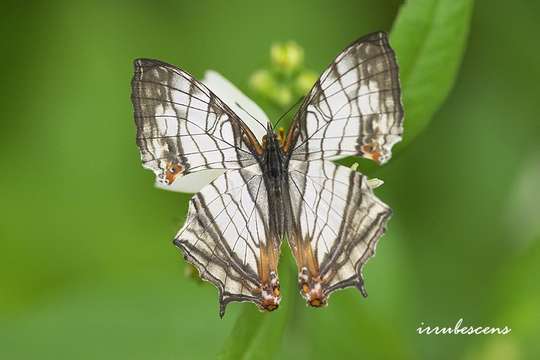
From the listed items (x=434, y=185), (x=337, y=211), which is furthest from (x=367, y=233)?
(x=434, y=185)

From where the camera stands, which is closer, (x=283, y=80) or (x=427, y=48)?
(x=427, y=48)

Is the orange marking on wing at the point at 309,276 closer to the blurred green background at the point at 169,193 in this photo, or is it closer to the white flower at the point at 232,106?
the white flower at the point at 232,106

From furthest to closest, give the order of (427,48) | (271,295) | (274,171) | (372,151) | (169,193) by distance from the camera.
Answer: (169,193), (427,48), (274,171), (372,151), (271,295)

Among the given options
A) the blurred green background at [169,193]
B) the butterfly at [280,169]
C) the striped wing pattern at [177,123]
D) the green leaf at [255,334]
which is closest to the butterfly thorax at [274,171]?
the butterfly at [280,169]

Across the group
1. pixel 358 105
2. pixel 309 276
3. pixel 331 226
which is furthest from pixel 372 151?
pixel 309 276

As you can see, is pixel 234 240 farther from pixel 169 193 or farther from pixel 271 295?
pixel 169 193

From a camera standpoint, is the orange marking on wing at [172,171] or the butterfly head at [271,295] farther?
the orange marking on wing at [172,171]
